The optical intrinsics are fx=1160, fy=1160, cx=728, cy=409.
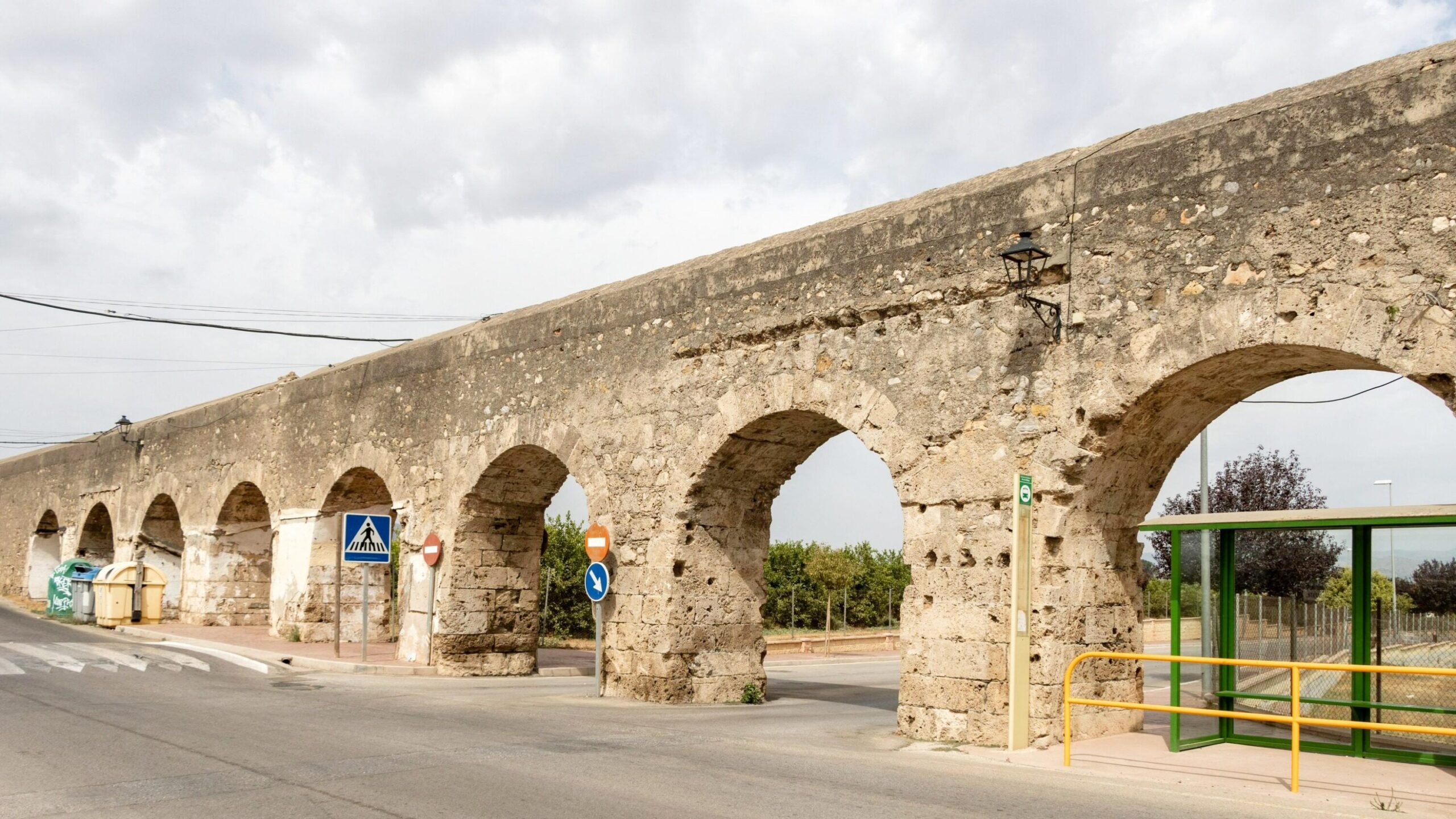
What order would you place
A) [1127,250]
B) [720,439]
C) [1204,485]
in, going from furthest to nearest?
[1204,485]
[720,439]
[1127,250]

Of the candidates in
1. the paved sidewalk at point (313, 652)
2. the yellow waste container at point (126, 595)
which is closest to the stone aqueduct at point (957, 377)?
the paved sidewalk at point (313, 652)

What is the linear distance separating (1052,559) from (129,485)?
2261 centimetres

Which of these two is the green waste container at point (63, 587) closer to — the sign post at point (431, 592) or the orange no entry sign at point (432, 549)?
the sign post at point (431, 592)

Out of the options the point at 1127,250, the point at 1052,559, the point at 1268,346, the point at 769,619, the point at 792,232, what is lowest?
the point at 769,619

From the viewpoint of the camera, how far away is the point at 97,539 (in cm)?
2805

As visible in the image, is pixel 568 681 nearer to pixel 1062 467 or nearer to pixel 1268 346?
pixel 1062 467

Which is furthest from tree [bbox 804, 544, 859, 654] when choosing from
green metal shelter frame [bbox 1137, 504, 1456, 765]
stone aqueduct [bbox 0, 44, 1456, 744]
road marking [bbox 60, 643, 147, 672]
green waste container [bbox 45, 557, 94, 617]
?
green metal shelter frame [bbox 1137, 504, 1456, 765]

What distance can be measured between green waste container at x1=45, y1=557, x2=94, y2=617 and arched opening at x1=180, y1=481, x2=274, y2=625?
2.84 m

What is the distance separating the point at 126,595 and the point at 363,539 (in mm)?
9449

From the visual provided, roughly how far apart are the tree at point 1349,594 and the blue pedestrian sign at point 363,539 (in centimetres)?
1073

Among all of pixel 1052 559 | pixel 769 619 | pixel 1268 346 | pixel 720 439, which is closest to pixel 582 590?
pixel 769 619

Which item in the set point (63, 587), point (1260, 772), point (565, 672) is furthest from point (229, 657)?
point (1260, 772)

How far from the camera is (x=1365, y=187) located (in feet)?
23.8

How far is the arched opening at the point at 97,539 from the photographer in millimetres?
27562
